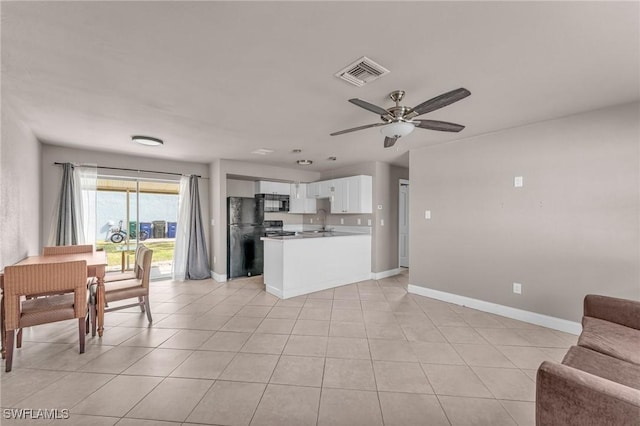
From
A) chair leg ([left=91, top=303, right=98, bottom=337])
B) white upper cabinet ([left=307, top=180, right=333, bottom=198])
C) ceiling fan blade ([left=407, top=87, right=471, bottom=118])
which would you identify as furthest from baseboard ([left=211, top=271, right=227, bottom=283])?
ceiling fan blade ([left=407, top=87, right=471, bottom=118])

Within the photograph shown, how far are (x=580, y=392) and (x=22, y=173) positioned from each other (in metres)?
5.19

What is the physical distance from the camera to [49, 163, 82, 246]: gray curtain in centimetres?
398

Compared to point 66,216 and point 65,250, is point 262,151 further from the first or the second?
point 66,216

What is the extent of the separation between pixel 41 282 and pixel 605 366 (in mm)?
4160

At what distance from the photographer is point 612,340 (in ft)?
5.56

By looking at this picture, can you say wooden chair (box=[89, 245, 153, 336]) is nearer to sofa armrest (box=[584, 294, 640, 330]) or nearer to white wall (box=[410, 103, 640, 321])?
white wall (box=[410, 103, 640, 321])

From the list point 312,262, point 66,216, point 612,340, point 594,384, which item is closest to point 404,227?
point 312,262

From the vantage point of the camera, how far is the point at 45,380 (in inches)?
79.4

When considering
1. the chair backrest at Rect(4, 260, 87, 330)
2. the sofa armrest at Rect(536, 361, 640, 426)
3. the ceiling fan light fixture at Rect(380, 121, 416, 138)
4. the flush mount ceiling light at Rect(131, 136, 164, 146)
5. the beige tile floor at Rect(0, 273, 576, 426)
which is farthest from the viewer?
the flush mount ceiling light at Rect(131, 136, 164, 146)

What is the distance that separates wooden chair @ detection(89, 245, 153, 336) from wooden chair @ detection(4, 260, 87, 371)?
1.06 feet

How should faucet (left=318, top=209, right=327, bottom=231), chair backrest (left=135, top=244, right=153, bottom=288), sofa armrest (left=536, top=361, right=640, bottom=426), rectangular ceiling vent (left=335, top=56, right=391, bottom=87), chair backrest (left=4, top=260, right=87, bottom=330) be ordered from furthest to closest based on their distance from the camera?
faucet (left=318, top=209, right=327, bottom=231), chair backrest (left=135, top=244, right=153, bottom=288), chair backrest (left=4, top=260, right=87, bottom=330), rectangular ceiling vent (left=335, top=56, right=391, bottom=87), sofa armrest (left=536, top=361, right=640, bottom=426)

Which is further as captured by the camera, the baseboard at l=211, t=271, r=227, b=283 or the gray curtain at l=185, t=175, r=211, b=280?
the gray curtain at l=185, t=175, r=211, b=280

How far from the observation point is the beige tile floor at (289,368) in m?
1.71

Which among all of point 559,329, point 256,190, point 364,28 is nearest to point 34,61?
point 364,28
